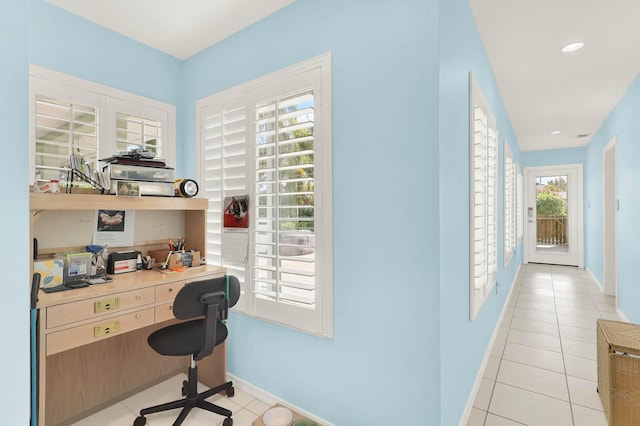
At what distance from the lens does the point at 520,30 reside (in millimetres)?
2393

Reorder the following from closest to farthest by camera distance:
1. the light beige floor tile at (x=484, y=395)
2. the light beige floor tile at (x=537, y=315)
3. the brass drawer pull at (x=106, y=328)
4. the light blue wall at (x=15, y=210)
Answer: the light blue wall at (x=15, y=210)
the brass drawer pull at (x=106, y=328)
the light beige floor tile at (x=484, y=395)
the light beige floor tile at (x=537, y=315)

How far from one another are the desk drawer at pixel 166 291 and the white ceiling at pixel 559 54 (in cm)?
267

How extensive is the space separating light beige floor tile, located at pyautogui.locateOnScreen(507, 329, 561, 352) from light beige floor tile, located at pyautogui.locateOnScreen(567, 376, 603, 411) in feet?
1.92

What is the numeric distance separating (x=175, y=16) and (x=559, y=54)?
3146mm

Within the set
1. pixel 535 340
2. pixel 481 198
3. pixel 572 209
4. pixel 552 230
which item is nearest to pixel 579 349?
pixel 535 340

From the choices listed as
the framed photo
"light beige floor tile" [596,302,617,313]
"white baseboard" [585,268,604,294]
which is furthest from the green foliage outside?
the framed photo

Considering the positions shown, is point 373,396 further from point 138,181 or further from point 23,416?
point 138,181

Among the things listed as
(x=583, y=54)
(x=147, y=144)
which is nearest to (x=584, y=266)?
(x=583, y=54)

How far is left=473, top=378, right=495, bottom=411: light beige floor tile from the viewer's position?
Answer: 7.24 ft

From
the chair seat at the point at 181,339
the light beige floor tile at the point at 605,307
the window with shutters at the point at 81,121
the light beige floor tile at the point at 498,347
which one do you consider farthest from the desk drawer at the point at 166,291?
the light beige floor tile at the point at 605,307

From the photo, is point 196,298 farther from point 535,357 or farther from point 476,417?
point 535,357

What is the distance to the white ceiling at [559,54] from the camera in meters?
2.15

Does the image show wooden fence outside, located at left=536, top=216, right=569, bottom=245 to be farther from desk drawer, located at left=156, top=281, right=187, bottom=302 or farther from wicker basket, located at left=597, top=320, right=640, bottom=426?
desk drawer, located at left=156, top=281, right=187, bottom=302

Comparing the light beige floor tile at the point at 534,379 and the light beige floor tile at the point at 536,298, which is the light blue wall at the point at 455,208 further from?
the light beige floor tile at the point at 536,298
